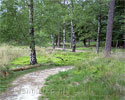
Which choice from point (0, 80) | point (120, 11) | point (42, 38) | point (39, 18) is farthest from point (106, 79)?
point (120, 11)

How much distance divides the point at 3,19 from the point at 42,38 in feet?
8.26

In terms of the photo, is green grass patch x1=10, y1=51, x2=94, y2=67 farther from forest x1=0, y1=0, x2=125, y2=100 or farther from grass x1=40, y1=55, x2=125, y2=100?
grass x1=40, y1=55, x2=125, y2=100

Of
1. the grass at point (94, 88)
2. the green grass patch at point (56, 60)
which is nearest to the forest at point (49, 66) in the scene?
the grass at point (94, 88)

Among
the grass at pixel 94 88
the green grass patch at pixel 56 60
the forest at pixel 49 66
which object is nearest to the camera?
the grass at pixel 94 88

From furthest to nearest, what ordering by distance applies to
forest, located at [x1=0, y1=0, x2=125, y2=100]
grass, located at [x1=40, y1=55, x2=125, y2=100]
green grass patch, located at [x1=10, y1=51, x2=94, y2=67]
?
green grass patch, located at [x1=10, y1=51, x2=94, y2=67]
forest, located at [x1=0, y1=0, x2=125, y2=100]
grass, located at [x1=40, y1=55, x2=125, y2=100]

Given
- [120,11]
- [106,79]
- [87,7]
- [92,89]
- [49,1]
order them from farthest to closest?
[120,11] → [87,7] → [49,1] → [106,79] → [92,89]

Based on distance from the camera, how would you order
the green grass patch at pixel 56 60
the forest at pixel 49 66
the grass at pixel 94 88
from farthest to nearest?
the green grass patch at pixel 56 60 < the forest at pixel 49 66 < the grass at pixel 94 88

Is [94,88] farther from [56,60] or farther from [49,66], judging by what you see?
[56,60]

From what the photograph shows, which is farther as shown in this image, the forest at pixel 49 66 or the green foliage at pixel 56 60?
the green foliage at pixel 56 60

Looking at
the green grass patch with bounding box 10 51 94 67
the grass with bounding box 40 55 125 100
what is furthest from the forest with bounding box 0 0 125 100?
the green grass patch with bounding box 10 51 94 67

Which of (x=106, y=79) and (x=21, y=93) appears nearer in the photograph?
(x=21, y=93)

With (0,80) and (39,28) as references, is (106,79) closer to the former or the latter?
(0,80)

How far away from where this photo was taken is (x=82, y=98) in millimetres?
3256

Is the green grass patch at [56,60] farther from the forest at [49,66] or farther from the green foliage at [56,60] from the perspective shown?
the forest at [49,66]
